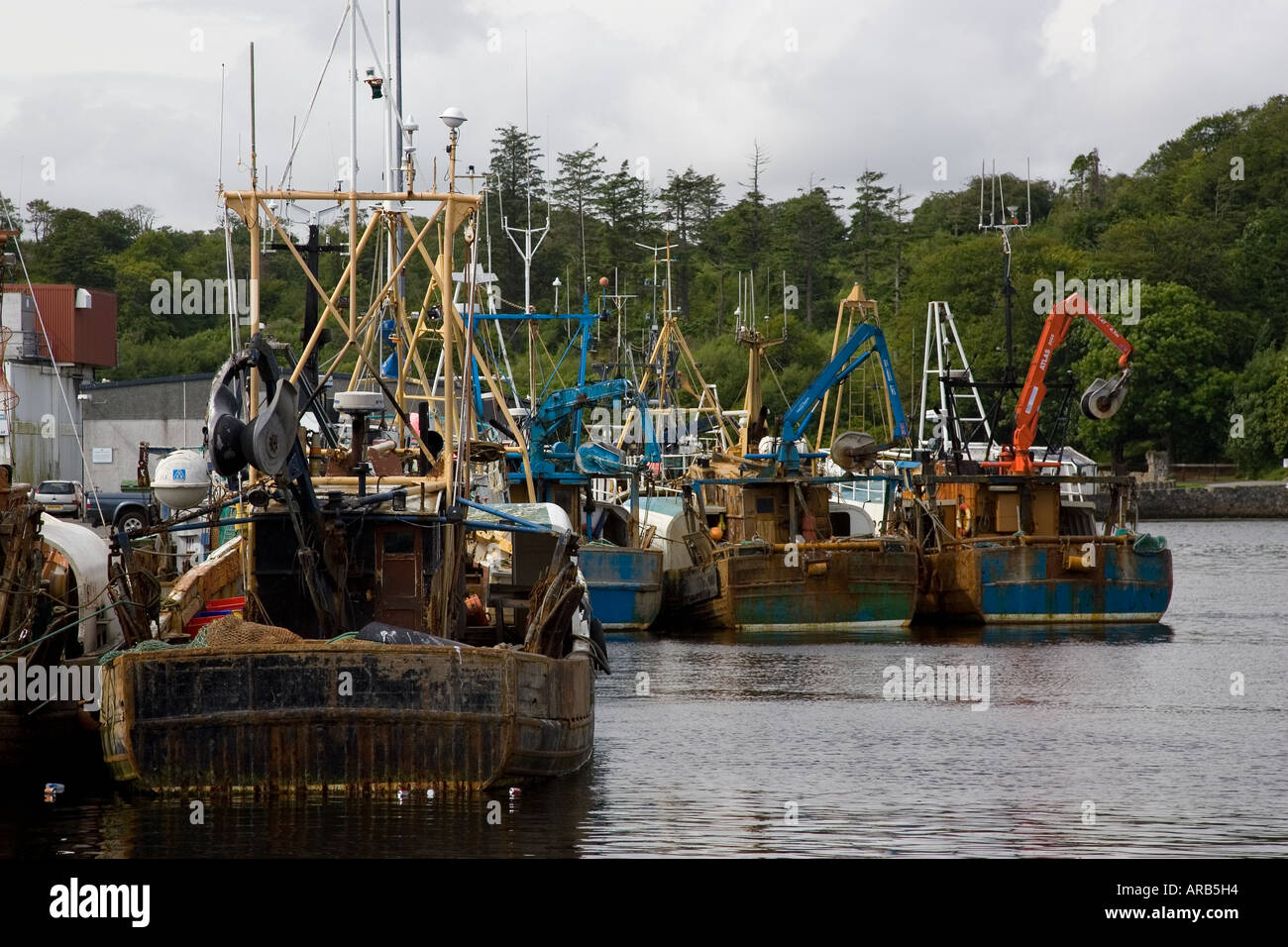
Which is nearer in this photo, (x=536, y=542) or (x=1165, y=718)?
(x=536, y=542)

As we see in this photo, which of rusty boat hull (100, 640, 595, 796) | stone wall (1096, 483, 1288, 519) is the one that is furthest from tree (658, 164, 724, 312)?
rusty boat hull (100, 640, 595, 796)

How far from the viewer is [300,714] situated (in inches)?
687

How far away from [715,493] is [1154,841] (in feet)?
104

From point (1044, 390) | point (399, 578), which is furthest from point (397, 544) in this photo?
point (1044, 390)

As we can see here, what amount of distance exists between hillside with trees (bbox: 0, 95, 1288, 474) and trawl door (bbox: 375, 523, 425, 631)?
6490cm

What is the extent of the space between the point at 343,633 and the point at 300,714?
2.08 metres

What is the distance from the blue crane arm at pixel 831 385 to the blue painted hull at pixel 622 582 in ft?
13.5

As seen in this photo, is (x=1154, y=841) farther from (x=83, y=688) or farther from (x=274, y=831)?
(x=83, y=688)

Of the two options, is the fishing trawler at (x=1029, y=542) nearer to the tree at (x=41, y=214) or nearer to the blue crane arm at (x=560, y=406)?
the blue crane arm at (x=560, y=406)

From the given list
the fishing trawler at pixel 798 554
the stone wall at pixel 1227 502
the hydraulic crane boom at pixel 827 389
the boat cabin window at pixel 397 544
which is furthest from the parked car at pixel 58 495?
the stone wall at pixel 1227 502

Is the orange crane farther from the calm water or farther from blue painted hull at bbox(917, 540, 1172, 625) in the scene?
the calm water

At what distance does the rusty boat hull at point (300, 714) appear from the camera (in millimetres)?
17406

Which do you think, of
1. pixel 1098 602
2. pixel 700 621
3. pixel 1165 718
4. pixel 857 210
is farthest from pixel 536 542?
pixel 857 210

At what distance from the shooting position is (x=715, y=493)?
49.7m
